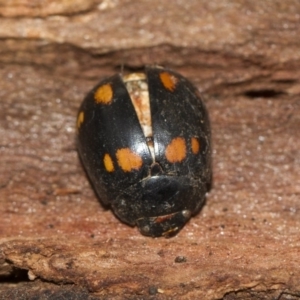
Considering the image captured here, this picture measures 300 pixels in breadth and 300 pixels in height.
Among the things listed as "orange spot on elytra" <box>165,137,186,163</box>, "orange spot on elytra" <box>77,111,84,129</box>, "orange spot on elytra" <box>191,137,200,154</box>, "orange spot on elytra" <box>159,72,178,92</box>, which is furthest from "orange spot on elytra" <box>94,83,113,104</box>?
"orange spot on elytra" <box>191,137,200,154</box>

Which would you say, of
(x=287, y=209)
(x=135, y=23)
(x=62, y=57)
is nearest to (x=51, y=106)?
(x=62, y=57)

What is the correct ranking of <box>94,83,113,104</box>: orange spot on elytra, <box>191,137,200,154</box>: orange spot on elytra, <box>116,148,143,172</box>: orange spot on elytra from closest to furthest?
<box>116,148,143,172</box>: orange spot on elytra, <box>191,137,200,154</box>: orange spot on elytra, <box>94,83,113,104</box>: orange spot on elytra

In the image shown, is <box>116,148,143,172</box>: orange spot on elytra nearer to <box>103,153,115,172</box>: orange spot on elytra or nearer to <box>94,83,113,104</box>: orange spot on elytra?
<box>103,153,115,172</box>: orange spot on elytra

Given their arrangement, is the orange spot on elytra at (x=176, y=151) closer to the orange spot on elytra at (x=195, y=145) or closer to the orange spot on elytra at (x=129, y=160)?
the orange spot on elytra at (x=195, y=145)

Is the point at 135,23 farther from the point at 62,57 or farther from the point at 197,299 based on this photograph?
the point at 197,299

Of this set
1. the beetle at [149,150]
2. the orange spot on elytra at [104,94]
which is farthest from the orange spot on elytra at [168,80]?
the orange spot on elytra at [104,94]

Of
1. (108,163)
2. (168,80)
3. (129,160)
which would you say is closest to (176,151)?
(129,160)

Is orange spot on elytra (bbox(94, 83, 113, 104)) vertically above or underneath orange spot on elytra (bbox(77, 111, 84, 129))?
above
